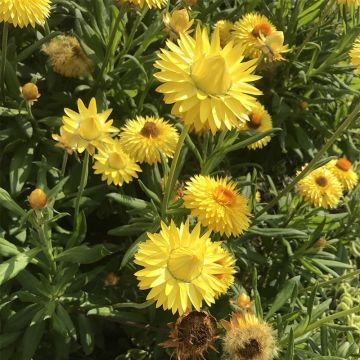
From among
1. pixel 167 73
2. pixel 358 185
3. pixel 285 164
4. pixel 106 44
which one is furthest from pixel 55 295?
pixel 285 164

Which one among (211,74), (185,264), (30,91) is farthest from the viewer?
(30,91)

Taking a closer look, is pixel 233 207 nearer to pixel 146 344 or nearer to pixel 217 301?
pixel 217 301

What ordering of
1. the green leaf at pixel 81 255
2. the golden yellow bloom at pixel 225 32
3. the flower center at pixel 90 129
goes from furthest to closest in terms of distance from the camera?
the golden yellow bloom at pixel 225 32, the green leaf at pixel 81 255, the flower center at pixel 90 129

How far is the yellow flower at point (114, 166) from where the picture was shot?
2055mm

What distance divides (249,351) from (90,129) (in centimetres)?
86

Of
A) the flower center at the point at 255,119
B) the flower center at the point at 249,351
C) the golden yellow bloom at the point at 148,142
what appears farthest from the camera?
the flower center at the point at 255,119

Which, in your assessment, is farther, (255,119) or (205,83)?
(255,119)

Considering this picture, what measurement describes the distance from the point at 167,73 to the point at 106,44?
134 cm

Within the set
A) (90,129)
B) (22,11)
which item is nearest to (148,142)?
(90,129)

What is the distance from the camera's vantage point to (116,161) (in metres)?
2.05

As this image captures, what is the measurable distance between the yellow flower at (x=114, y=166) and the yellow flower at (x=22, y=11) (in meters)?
0.55

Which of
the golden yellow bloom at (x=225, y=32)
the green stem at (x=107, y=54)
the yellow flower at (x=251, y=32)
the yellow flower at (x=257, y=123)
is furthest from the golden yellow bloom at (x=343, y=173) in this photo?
the green stem at (x=107, y=54)

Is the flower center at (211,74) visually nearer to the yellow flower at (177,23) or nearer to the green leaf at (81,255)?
the yellow flower at (177,23)

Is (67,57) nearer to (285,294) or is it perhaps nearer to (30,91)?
(30,91)
